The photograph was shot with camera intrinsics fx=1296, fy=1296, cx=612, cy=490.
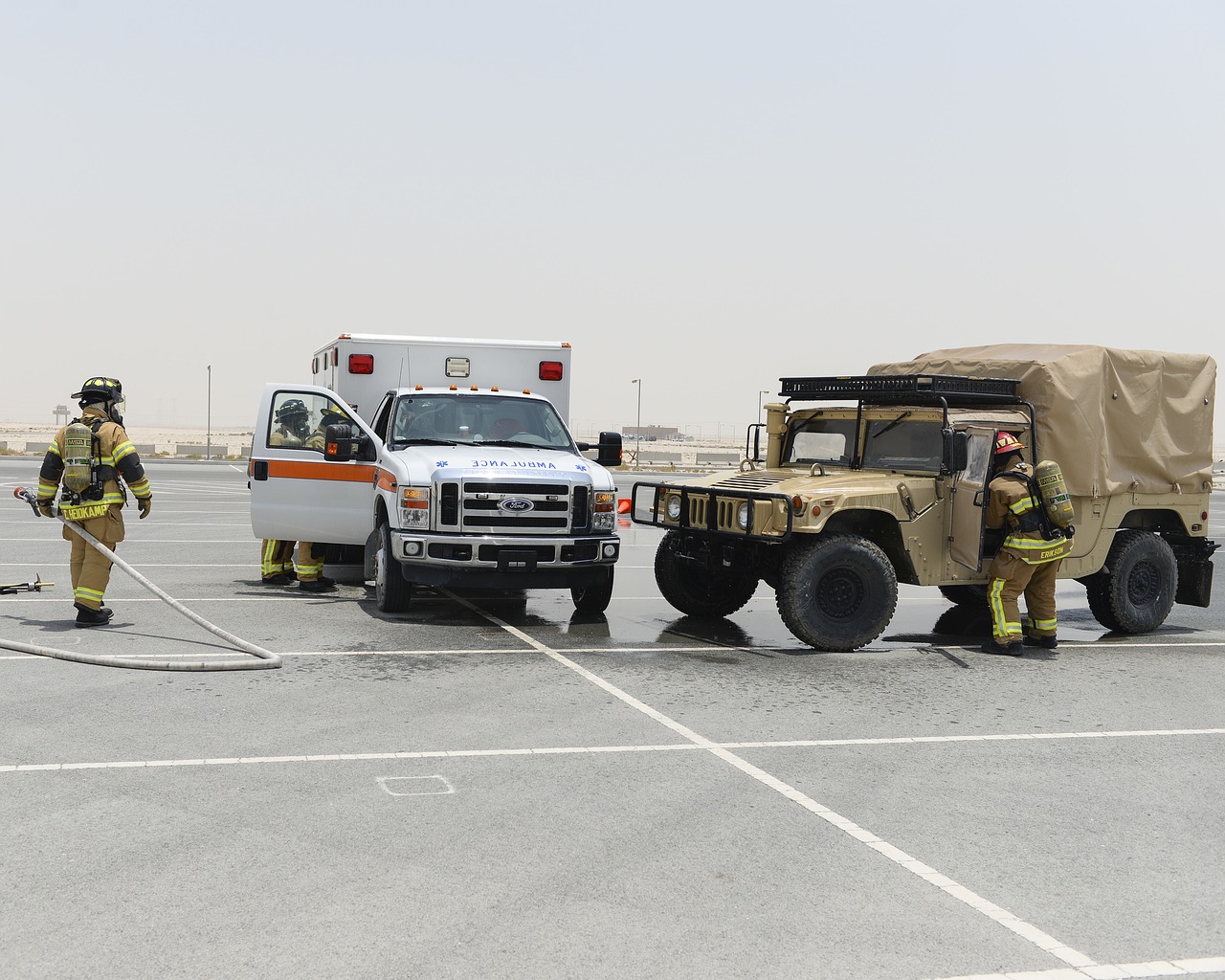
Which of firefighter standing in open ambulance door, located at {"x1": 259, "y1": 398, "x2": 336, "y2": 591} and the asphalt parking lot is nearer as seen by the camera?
the asphalt parking lot

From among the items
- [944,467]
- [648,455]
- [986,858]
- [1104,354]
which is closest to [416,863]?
[986,858]

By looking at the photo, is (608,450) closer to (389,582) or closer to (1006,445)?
(389,582)

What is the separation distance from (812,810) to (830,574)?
4.63 meters

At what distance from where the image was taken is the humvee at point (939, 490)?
411 inches

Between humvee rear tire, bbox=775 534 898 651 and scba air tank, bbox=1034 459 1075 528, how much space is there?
54.7 inches

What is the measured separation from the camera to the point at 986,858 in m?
5.30

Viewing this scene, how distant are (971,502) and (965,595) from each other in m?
3.35

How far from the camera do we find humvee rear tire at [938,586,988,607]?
1344 centimetres

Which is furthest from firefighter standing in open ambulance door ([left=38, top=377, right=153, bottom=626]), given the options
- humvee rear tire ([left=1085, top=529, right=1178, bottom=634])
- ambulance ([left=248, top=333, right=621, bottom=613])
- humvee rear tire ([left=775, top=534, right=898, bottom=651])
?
humvee rear tire ([left=1085, top=529, right=1178, bottom=634])

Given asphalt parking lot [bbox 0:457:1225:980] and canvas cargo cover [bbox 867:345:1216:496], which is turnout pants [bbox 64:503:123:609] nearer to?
asphalt parking lot [bbox 0:457:1225:980]

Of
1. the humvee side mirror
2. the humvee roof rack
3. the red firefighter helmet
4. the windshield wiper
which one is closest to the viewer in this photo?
the humvee side mirror

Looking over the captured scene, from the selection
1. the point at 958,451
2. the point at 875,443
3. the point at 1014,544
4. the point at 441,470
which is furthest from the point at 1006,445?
the point at 441,470

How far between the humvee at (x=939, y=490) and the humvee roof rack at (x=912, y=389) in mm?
16

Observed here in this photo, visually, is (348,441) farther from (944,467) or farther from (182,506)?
(182,506)
